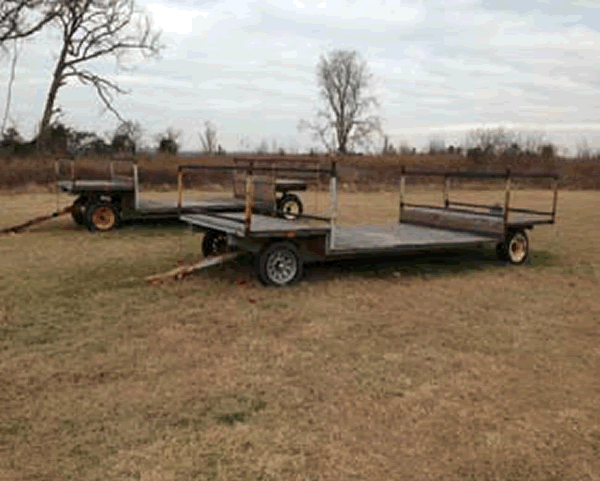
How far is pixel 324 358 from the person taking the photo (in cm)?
515

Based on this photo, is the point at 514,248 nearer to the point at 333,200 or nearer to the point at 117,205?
the point at 333,200

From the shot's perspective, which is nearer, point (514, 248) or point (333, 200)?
point (333, 200)

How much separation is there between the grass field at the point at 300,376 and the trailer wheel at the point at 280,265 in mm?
229

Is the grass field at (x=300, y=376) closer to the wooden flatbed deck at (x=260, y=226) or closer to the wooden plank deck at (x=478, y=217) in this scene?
the wooden flatbed deck at (x=260, y=226)

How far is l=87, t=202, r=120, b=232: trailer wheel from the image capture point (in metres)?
12.9

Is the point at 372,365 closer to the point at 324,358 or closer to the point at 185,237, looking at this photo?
the point at 324,358

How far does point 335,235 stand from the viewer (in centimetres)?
898

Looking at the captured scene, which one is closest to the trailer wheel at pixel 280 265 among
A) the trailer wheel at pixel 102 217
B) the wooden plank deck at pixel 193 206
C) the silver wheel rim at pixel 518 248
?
the silver wheel rim at pixel 518 248

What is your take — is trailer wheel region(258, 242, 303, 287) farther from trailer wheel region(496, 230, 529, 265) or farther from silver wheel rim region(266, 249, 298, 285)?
trailer wheel region(496, 230, 529, 265)

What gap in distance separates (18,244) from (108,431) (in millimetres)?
8358

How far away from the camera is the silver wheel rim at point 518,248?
9602 mm

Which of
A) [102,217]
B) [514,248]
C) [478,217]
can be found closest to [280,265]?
[478,217]

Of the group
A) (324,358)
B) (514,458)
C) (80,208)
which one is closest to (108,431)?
(324,358)

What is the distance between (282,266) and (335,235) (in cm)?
151
